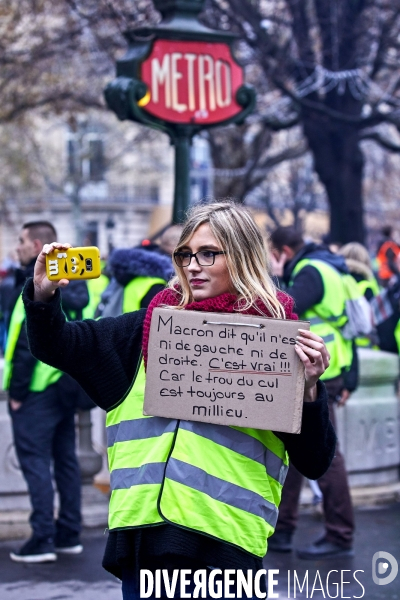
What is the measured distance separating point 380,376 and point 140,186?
1613 inches

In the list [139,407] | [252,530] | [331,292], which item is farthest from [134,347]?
[331,292]

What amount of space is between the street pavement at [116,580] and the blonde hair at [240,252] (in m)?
2.65

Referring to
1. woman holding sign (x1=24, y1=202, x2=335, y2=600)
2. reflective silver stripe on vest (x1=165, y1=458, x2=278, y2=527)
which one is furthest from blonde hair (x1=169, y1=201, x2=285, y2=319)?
reflective silver stripe on vest (x1=165, y1=458, x2=278, y2=527)

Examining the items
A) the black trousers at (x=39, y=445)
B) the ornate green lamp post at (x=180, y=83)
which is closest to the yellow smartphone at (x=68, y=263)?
the black trousers at (x=39, y=445)

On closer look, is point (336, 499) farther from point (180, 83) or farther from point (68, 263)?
point (68, 263)

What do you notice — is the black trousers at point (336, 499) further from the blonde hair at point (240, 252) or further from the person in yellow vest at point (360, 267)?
the blonde hair at point (240, 252)

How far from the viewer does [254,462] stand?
3.11 m

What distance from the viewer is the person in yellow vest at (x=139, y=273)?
5.84m

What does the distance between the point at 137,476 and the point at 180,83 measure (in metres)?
4.70

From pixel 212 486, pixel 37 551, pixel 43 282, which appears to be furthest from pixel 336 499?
pixel 43 282

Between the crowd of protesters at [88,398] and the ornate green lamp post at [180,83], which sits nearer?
the crowd of protesters at [88,398]

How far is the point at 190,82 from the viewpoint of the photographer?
24.1ft

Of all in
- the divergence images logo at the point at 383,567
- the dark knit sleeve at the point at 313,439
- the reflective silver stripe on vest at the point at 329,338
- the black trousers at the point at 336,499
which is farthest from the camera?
the reflective silver stripe on vest at the point at 329,338

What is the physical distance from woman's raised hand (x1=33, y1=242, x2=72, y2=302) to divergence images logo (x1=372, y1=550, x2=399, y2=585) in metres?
3.24
